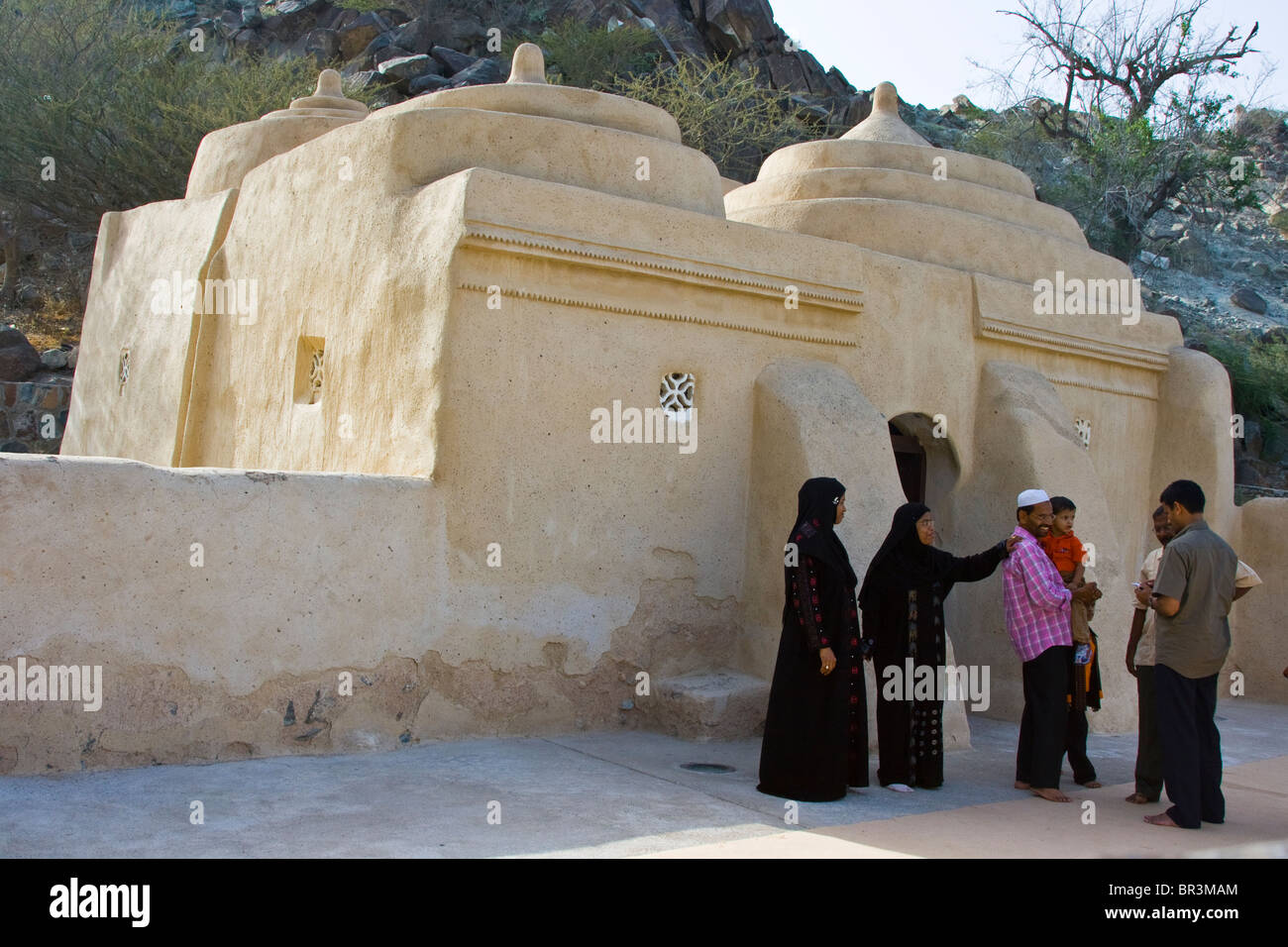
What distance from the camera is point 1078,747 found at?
6.59 metres

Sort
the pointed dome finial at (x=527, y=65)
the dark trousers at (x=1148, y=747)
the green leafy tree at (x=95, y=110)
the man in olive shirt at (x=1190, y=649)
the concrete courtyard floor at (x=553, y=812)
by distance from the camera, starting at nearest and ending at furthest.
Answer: the concrete courtyard floor at (x=553, y=812) → the man in olive shirt at (x=1190, y=649) → the dark trousers at (x=1148, y=747) → the pointed dome finial at (x=527, y=65) → the green leafy tree at (x=95, y=110)

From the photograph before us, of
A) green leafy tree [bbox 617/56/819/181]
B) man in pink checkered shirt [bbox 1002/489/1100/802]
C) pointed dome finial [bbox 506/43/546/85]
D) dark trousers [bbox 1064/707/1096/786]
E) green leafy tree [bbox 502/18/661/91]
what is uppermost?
green leafy tree [bbox 502/18/661/91]

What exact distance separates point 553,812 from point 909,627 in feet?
6.95

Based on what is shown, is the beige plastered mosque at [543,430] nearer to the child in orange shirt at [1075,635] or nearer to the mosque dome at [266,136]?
the mosque dome at [266,136]

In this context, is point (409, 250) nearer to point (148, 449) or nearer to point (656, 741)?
point (656, 741)

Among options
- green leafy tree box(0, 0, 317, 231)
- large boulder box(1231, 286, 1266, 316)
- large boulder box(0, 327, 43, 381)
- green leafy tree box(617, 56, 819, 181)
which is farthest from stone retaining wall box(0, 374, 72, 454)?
large boulder box(1231, 286, 1266, 316)

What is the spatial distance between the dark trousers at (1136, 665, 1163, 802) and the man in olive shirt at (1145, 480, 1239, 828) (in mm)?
438

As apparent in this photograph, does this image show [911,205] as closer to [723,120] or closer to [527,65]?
[527,65]

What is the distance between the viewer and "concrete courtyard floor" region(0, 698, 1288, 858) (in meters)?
4.60

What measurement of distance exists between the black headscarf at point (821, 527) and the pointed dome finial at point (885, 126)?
183 inches

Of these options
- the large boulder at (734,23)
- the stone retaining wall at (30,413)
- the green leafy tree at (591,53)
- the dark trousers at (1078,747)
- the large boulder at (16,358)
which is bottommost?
the dark trousers at (1078,747)

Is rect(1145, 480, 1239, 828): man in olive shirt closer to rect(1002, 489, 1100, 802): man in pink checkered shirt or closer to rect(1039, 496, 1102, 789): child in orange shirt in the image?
rect(1002, 489, 1100, 802): man in pink checkered shirt

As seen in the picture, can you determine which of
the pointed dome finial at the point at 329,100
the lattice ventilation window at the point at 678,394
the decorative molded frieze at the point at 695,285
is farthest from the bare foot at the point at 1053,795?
the pointed dome finial at the point at 329,100

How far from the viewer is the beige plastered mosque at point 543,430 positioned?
224 inches
